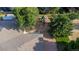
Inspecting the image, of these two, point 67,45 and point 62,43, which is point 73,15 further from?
point 67,45

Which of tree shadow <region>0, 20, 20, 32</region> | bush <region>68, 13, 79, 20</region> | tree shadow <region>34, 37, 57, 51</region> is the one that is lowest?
tree shadow <region>34, 37, 57, 51</region>

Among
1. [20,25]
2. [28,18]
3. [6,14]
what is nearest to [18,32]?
[20,25]

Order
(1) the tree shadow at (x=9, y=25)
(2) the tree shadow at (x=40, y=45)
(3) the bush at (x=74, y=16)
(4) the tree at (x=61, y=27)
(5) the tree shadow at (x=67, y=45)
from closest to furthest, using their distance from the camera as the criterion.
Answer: (5) the tree shadow at (x=67, y=45), (2) the tree shadow at (x=40, y=45), (4) the tree at (x=61, y=27), (1) the tree shadow at (x=9, y=25), (3) the bush at (x=74, y=16)

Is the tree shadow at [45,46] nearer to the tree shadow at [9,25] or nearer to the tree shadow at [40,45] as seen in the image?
the tree shadow at [40,45]

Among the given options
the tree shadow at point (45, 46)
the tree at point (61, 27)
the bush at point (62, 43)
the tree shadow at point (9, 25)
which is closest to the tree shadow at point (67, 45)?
the bush at point (62, 43)

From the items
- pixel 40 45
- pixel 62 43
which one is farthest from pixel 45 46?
pixel 62 43

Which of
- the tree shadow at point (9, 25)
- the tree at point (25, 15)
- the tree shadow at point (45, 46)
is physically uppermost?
the tree at point (25, 15)

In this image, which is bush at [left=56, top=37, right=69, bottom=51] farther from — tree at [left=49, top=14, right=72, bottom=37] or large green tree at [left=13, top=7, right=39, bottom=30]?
large green tree at [left=13, top=7, right=39, bottom=30]

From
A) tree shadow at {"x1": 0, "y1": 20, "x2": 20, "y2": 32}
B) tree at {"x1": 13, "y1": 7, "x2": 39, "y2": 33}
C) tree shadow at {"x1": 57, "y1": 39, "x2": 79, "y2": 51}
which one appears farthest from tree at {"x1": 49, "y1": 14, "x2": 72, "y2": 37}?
tree shadow at {"x1": 0, "y1": 20, "x2": 20, "y2": 32}

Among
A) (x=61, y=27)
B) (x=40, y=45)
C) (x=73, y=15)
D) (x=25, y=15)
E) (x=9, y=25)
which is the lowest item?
(x=40, y=45)
